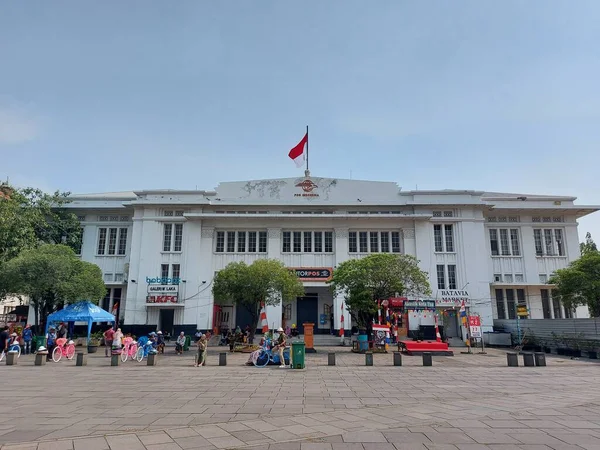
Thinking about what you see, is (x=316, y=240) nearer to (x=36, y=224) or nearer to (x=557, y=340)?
(x=557, y=340)

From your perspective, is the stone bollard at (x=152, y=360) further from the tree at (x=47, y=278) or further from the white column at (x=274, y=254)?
the white column at (x=274, y=254)

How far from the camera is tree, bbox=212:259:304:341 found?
23.8m

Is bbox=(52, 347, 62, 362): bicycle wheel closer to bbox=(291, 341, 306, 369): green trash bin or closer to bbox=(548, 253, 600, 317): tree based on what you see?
bbox=(291, 341, 306, 369): green trash bin

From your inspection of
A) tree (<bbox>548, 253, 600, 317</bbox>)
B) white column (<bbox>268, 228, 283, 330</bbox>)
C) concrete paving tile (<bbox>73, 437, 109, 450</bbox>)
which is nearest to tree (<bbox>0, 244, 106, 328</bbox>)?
white column (<bbox>268, 228, 283, 330</bbox>)

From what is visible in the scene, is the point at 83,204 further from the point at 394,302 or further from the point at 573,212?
the point at 573,212

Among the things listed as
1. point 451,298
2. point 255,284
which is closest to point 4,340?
point 255,284

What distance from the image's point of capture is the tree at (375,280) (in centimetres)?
2397

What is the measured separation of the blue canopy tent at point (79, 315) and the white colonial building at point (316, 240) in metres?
6.70

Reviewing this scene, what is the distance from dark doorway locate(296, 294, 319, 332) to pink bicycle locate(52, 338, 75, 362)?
17.9 meters

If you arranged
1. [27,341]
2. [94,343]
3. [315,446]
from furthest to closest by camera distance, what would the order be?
[94,343], [27,341], [315,446]

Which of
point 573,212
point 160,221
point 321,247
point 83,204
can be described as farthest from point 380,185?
point 83,204

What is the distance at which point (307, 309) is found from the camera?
112 ft

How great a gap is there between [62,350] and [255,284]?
10207 mm

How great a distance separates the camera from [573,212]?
113 ft
